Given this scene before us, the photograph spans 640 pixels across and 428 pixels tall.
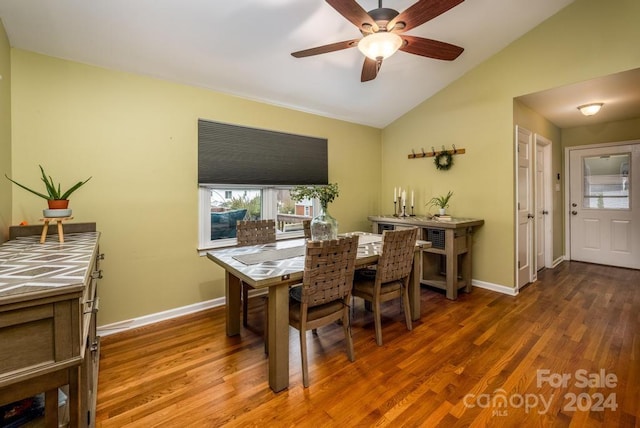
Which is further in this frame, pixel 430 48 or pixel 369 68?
pixel 369 68

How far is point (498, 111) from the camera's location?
3.49m

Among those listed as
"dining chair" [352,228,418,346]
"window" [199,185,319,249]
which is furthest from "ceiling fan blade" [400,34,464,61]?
"window" [199,185,319,249]

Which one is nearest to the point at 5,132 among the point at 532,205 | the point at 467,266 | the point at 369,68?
the point at 369,68

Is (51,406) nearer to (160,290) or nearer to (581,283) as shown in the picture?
(160,290)

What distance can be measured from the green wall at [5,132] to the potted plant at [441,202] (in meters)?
4.19

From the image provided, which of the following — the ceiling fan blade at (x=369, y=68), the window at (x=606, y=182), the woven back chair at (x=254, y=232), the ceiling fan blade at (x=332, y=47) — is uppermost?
the ceiling fan blade at (x=369, y=68)

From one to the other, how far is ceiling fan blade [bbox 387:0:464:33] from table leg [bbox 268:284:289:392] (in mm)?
1805

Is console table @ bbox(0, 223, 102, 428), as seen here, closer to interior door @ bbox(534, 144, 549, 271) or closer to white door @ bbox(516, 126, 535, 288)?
white door @ bbox(516, 126, 535, 288)

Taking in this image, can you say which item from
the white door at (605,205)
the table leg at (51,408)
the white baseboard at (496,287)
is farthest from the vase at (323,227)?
the white door at (605,205)

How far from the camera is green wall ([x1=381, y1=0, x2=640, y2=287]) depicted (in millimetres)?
2783

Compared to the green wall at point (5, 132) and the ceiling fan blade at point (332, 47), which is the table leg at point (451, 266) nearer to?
the ceiling fan blade at point (332, 47)

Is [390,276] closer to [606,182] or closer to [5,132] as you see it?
[5,132]

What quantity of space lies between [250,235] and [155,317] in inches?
46.3

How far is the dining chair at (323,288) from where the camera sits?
1834mm
